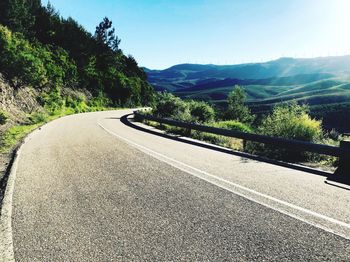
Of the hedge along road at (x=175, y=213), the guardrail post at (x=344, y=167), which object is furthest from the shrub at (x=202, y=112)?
the guardrail post at (x=344, y=167)

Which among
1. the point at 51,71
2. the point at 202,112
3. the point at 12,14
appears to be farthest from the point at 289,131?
the point at 12,14

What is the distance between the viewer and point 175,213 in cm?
500

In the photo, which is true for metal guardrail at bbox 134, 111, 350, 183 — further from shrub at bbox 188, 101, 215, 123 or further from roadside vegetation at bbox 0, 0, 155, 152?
shrub at bbox 188, 101, 215, 123

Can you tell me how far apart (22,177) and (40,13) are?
64.9 metres

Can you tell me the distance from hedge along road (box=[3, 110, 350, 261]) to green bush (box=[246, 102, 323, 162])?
2645 millimetres

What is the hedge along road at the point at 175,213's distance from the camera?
12.5 feet

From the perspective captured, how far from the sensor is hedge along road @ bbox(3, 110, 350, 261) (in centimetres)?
380

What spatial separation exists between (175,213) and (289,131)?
29.9 feet

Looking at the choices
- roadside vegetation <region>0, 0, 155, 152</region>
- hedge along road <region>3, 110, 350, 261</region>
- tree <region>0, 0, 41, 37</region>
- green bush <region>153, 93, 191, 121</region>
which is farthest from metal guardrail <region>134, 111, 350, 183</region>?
tree <region>0, 0, 41, 37</region>

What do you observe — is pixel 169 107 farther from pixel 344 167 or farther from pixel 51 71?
pixel 344 167

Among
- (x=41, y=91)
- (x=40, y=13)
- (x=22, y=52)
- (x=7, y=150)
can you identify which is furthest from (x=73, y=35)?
(x=7, y=150)

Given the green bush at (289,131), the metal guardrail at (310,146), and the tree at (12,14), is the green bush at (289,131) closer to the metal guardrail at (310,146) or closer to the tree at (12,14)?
the metal guardrail at (310,146)

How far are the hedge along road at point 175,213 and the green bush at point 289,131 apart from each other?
265 cm

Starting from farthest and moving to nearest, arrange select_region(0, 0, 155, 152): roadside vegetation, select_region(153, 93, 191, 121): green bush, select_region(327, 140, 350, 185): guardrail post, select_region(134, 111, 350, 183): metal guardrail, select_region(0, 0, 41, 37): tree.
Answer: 1. select_region(0, 0, 41, 37): tree
2. select_region(153, 93, 191, 121): green bush
3. select_region(0, 0, 155, 152): roadside vegetation
4. select_region(134, 111, 350, 183): metal guardrail
5. select_region(327, 140, 350, 185): guardrail post
